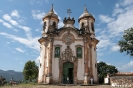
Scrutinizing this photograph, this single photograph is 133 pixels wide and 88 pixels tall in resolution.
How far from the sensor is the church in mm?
27500

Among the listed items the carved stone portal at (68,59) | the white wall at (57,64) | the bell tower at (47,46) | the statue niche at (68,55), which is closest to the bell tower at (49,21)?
the bell tower at (47,46)

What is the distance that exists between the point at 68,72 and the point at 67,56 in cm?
270

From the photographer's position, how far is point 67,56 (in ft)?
92.9

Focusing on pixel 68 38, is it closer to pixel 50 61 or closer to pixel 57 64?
pixel 57 64

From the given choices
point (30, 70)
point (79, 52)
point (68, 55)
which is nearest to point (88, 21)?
point (79, 52)

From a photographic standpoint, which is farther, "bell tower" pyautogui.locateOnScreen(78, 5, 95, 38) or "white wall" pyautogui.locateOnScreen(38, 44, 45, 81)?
"bell tower" pyautogui.locateOnScreen(78, 5, 95, 38)

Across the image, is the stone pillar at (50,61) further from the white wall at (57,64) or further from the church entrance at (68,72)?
the church entrance at (68,72)

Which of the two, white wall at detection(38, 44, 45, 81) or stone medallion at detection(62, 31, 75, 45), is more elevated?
stone medallion at detection(62, 31, 75, 45)

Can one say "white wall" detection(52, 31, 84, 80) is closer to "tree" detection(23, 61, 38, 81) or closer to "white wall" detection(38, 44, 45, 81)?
"white wall" detection(38, 44, 45, 81)

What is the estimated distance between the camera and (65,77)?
91.4 feet

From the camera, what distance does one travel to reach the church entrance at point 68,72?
90.6 feet

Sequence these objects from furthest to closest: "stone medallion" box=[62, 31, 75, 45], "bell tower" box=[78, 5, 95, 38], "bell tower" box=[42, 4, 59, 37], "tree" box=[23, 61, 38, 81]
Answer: "tree" box=[23, 61, 38, 81], "bell tower" box=[78, 5, 95, 38], "bell tower" box=[42, 4, 59, 37], "stone medallion" box=[62, 31, 75, 45]

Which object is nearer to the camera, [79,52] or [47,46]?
[79,52]

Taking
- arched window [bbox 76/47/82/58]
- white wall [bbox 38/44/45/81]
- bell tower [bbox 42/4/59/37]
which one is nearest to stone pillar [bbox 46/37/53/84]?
white wall [bbox 38/44/45/81]
